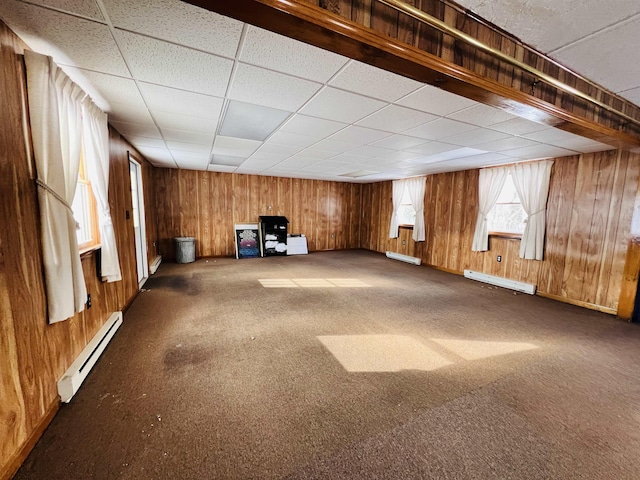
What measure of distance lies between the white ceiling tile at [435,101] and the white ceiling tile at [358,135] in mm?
748

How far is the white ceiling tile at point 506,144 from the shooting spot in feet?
10.1

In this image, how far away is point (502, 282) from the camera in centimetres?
457

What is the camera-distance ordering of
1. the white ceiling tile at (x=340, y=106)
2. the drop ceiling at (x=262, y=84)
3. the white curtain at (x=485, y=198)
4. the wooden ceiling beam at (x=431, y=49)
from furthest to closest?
the white curtain at (x=485, y=198), the white ceiling tile at (x=340, y=106), the drop ceiling at (x=262, y=84), the wooden ceiling beam at (x=431, y=49)

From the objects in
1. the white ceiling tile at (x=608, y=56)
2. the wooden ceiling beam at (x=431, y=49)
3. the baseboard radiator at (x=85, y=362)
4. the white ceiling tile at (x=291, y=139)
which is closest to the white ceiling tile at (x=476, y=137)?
the wooden ceiling beam at (x=431, y=49)

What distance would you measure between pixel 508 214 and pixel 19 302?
612 centimetres

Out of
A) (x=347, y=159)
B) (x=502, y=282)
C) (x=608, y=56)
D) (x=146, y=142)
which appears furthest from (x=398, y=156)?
(x=146, y=142)

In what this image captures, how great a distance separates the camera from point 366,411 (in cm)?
167

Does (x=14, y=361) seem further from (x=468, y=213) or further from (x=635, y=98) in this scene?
(x=468, y=213)

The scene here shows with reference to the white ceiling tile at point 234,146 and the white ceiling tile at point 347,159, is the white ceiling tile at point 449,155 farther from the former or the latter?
the white ceiling tile at point 234,146

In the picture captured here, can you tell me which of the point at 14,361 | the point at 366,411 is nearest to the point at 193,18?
the point at 14,361

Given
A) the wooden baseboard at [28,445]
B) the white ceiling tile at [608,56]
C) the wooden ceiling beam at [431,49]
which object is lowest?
the wooden baseboard at [28,445]

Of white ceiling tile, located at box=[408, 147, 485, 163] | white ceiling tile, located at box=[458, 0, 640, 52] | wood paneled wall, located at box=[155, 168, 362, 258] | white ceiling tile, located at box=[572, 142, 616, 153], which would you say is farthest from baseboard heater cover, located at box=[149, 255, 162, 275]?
white ceiling tile, located at box=[572, 142, 616, 153]

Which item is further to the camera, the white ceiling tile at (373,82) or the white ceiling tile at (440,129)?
the white ceiling tile at (440,129)

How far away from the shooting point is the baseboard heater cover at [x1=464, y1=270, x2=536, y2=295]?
423 cm
